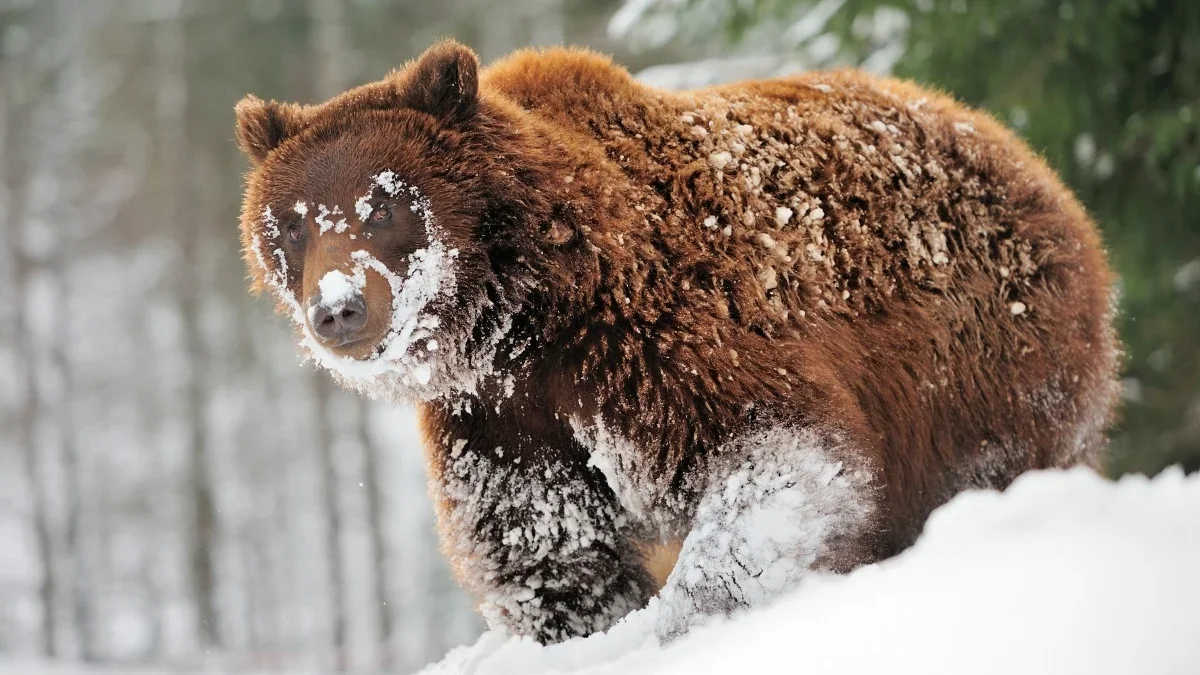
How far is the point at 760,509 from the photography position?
12.1 ft

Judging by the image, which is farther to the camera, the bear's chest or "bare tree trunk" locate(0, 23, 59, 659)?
"bare tree trunk" locate(0, 23, 59, 659)

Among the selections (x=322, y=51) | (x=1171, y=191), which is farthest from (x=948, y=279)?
(x=322, y=51)

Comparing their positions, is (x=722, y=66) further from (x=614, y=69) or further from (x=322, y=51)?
(x=322, y=51)

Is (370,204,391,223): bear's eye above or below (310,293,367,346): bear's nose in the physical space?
above

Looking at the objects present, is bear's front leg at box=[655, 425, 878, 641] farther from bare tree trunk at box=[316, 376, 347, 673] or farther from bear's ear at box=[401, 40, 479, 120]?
bare tree trunk at box=[316, 376, 347, 673]

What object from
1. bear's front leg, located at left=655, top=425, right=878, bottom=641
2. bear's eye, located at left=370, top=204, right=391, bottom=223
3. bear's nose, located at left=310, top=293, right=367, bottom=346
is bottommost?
bear's front leg, located at left=655, top=425, right=878, bottom=641

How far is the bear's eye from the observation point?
3959mm

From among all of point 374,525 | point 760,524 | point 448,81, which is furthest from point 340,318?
point 374,525

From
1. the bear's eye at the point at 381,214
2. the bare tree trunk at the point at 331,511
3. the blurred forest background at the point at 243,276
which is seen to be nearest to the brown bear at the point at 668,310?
the bear's eye at the point at 381,214

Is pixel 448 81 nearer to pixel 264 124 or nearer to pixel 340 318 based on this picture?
pixel 264 124

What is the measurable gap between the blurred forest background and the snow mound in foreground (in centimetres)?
523

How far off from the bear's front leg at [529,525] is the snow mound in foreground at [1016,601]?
1.11 meters

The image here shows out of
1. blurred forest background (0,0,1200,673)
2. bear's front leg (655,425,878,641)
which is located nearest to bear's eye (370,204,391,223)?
bear's front leg (655,425,878,641)

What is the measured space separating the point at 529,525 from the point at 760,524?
1.00 m
